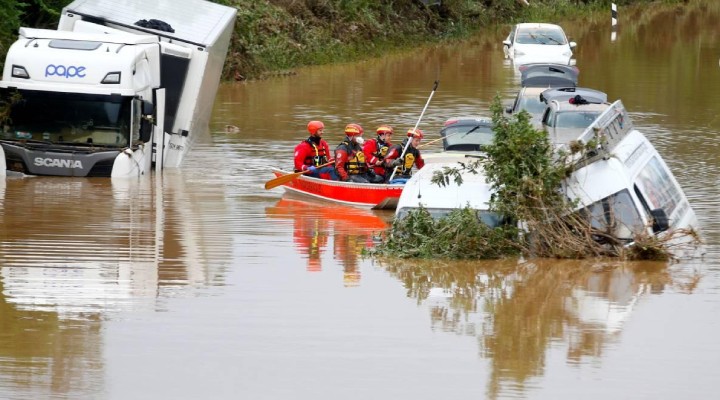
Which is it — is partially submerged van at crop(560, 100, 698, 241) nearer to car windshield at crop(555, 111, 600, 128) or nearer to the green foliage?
the green foliage

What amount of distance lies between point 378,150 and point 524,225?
554 centimetres

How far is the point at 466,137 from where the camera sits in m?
25.7

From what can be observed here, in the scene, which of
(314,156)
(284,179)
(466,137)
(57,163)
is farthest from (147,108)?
(466,137)

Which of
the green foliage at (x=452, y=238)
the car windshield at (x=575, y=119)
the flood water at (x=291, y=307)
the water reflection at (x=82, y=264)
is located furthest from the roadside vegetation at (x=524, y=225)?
the car windshield at (x=575, y=119)

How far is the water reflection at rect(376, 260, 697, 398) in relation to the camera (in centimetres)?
1450

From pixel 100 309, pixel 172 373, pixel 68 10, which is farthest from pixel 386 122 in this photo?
pixel 172 373

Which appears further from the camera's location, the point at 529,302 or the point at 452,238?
the point at 452,238

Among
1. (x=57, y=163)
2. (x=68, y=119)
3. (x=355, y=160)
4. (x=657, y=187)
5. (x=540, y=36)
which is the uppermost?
(x=657, y=187)

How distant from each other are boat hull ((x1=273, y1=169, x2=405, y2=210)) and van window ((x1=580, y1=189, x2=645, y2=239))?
191 inches

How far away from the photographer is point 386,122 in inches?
1359

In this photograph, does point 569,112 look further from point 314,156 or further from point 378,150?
point 314,156

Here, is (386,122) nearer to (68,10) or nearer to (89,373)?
(68,10)

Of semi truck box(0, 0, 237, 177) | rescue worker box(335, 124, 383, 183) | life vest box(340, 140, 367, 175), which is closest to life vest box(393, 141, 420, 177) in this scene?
rescue worker box(335, 124, 383, 183)

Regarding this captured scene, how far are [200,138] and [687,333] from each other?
17.9m
